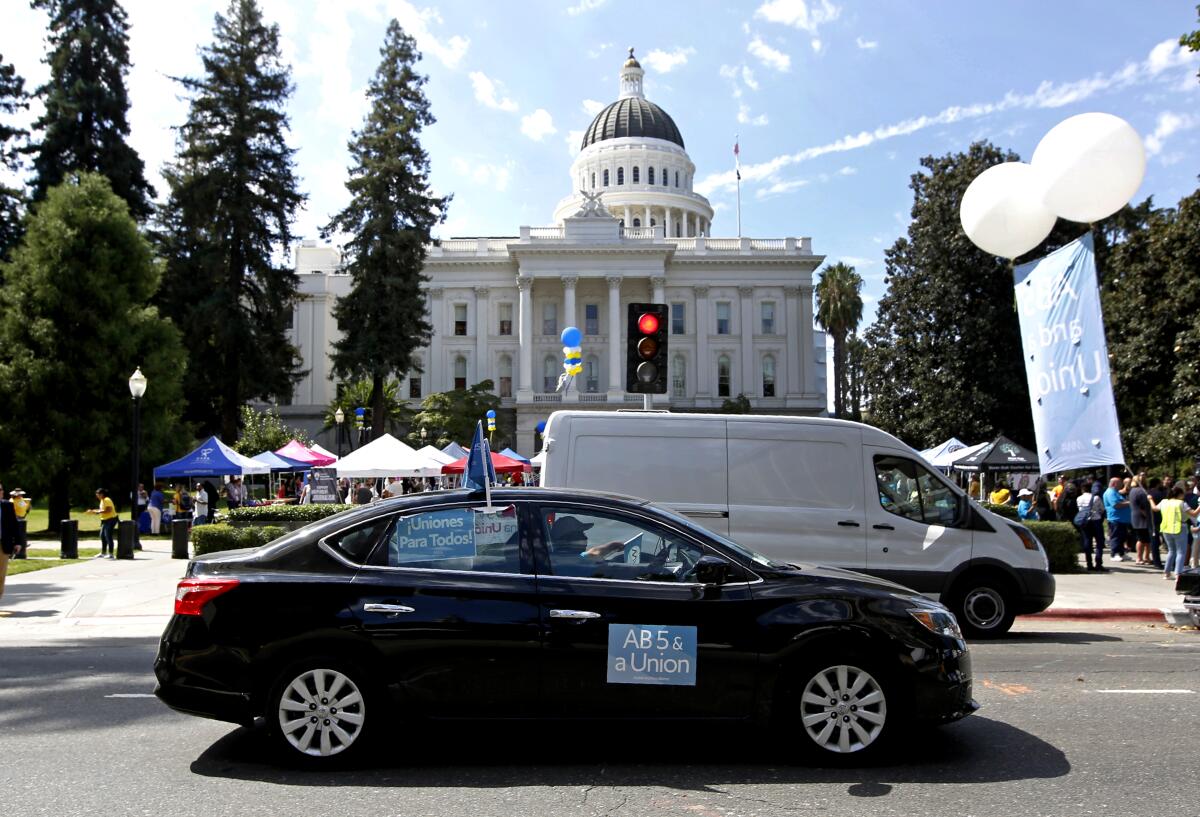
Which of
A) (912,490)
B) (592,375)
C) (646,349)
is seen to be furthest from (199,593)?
(592,375)

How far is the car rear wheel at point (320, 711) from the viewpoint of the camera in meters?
5.33

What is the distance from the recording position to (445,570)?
5.57 metres

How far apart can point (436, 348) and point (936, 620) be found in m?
73.4

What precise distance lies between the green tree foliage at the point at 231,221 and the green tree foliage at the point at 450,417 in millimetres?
13087

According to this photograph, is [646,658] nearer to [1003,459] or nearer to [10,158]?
[1003,459]

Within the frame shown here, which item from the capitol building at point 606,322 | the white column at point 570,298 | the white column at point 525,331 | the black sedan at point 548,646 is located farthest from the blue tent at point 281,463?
the white column at point 570,298

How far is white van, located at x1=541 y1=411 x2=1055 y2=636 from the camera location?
34.7 feet

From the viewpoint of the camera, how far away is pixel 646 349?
39.2ft

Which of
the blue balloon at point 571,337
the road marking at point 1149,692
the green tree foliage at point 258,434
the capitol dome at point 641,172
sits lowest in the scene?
the road marking at point 1149,692

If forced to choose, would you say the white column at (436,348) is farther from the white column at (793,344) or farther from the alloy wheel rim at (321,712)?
the alloy wheel rim at (321,712)

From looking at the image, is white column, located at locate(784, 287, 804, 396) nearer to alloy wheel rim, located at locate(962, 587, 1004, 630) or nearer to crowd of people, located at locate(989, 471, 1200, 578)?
Result: crowd of people, located at locate(989, 471, 1200, 578)

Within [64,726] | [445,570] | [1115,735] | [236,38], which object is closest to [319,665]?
[445,570]

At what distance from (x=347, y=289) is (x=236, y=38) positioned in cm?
3632

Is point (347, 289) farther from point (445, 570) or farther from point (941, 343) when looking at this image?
point (445, 570)
